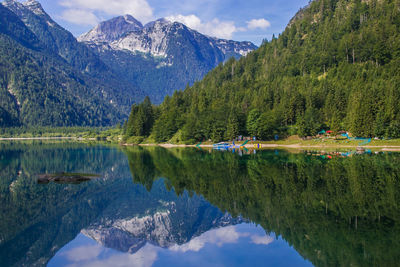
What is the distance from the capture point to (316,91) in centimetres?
12988

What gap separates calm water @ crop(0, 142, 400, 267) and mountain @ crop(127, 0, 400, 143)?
5924cm

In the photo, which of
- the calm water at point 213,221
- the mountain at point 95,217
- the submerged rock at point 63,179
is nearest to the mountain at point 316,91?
the calm water at point 213,221

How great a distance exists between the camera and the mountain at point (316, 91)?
101750 mm

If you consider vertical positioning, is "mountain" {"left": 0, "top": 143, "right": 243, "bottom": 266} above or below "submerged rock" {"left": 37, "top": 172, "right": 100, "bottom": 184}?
below

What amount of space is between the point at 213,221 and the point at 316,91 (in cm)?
11311

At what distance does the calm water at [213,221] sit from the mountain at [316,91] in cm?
5924

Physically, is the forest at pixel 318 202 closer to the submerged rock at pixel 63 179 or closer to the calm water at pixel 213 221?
the calm water at pixel 213 221

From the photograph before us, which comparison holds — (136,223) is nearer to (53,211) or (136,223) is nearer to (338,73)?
(53,211)

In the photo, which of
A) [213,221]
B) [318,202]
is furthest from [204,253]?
[318,202]

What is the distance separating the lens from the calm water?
72.2 feet

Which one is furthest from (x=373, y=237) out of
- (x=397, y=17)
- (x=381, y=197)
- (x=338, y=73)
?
(x=397, y=17)

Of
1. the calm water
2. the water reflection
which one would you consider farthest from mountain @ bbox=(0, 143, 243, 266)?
the water reflection

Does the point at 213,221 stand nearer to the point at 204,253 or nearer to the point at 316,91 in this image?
the point at 204,253

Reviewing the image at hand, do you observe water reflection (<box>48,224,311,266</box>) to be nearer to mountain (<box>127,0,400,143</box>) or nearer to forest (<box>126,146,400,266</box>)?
forest (<box>126,146,400,266</box>)
